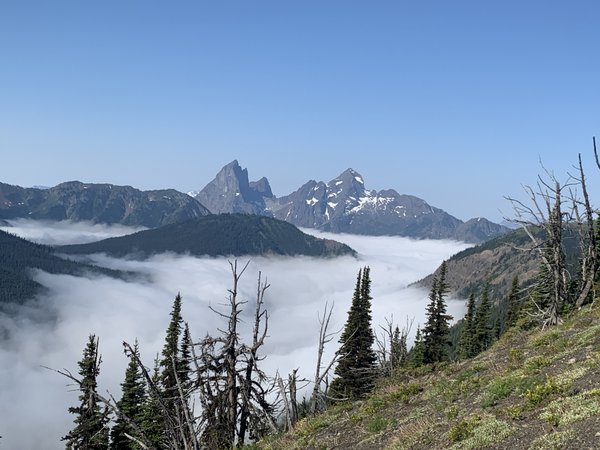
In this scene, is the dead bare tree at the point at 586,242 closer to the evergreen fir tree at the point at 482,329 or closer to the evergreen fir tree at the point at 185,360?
the evergreen fir tree at the point at 185,360

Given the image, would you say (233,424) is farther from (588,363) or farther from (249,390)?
(588,363)

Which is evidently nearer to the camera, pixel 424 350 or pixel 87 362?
pixel 87 362

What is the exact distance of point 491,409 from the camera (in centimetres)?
1516

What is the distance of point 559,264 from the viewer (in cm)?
3222

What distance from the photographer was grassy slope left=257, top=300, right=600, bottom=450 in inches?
475

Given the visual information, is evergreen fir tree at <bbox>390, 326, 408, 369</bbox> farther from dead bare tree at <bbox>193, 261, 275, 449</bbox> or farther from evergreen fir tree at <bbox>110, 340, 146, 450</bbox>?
dead bare tree at <bbox>193, 261, 275, 449</bbox>

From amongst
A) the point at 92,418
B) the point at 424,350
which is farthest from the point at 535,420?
the point at 424,350

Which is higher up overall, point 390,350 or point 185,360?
point 185,360

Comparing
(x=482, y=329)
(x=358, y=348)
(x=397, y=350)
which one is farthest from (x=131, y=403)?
(x=482, y=329)

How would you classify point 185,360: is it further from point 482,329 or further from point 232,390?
point 482,329

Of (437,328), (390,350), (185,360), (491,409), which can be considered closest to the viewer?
(491,409)

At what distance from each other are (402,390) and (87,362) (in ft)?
103

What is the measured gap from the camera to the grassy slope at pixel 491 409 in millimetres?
12055

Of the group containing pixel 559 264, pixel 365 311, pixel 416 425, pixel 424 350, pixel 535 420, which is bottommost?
pixel 424 350
